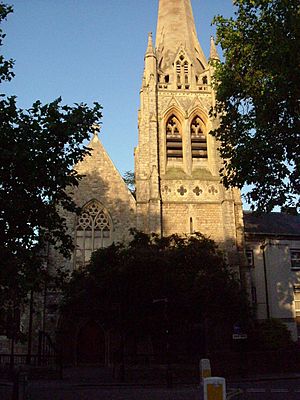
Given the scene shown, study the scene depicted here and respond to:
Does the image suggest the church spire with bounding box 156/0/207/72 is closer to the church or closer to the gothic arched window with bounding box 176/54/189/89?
the church

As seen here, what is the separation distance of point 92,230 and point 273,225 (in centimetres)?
1492

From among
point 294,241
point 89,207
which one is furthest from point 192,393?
point 294,241

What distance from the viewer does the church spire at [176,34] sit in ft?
121

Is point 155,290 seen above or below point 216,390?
above

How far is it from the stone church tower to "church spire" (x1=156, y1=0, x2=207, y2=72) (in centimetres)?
10

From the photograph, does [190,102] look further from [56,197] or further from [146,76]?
[56,197]

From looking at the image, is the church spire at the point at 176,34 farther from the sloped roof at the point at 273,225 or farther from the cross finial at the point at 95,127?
the cross finial at the point at 95,127

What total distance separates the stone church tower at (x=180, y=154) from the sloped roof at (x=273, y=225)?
5.38 metres

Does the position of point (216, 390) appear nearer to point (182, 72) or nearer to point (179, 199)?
point (179, 199)

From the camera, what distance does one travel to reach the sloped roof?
3456cm

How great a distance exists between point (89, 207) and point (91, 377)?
40.8 ft

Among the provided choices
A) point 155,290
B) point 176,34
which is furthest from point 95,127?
point 176,34

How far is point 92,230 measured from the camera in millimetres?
29344

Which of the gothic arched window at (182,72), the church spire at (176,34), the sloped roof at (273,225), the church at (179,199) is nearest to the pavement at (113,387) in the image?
the church at (179,199)
